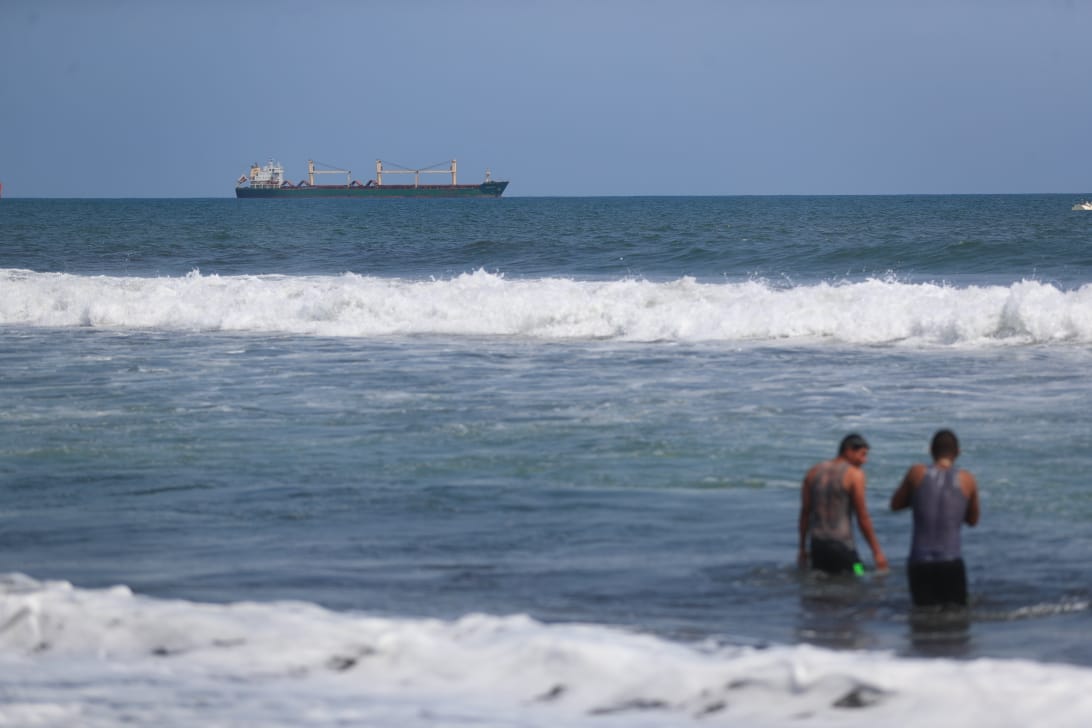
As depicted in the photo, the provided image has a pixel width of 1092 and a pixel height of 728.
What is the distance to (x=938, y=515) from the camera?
780 centimetres

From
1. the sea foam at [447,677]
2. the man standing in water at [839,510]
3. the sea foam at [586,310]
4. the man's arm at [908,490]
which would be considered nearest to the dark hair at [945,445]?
the man's arm at [908,490]

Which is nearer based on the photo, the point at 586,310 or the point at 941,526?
the point at 941,526

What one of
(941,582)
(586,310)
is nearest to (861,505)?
(941,582)

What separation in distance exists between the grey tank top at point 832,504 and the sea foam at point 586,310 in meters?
13.0

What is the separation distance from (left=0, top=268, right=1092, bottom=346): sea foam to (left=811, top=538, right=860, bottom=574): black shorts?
1301 cm

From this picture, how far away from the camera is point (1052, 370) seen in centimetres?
1753

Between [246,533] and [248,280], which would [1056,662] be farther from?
[248,280]

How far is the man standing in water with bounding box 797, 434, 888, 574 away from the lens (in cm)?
844

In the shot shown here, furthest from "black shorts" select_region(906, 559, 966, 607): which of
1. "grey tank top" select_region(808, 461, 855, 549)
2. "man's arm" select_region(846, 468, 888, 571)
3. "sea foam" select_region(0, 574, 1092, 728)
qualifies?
"sea foam" select_region(0, 574, 1092, 728)

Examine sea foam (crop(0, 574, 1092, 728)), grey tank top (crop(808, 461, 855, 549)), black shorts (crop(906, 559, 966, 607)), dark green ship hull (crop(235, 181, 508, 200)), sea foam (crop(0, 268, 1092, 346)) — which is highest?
dark green ship hull (crop(235, 181, 508, 200))

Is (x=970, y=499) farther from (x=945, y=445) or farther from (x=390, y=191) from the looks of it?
(x=390, y=191)

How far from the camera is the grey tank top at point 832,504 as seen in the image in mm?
8461

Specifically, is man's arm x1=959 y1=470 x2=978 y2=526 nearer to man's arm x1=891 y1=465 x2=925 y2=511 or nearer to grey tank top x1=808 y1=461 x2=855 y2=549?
man's arm x1=891 y1=465 x2=925 y2=511

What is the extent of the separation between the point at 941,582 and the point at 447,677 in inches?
116
